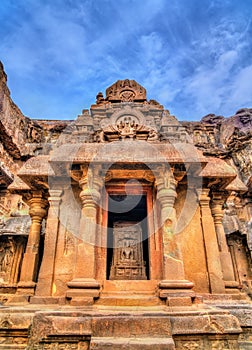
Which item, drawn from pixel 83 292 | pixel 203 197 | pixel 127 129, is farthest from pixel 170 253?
pixel 127 129

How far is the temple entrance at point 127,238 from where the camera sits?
5.46 m

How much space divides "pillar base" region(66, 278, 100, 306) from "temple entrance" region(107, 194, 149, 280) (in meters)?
1.53

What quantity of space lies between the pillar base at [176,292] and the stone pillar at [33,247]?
347cm

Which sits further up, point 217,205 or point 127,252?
point 217,205

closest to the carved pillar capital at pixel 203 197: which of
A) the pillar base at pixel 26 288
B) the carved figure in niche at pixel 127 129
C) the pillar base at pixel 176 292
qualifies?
the pillar base at pixel 176 292

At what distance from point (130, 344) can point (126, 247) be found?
2913mm

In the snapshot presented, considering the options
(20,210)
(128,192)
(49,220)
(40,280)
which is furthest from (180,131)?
(20,210)

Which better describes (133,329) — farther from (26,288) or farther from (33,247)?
(33,247)

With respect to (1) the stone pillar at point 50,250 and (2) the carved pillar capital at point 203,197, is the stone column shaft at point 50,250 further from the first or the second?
(2) the carved pillar capital at point 203,197

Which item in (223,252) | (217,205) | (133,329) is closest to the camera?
(133,329)

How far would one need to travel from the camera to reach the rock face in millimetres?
3174

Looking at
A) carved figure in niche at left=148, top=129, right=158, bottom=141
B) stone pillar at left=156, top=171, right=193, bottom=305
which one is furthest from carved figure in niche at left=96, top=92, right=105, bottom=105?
stone pillar at left=156, top=171, right=193, bottom=305

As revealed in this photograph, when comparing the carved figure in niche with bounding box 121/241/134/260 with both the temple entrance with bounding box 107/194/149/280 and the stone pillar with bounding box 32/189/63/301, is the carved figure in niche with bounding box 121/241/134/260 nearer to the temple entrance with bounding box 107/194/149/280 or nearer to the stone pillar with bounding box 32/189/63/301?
the temple entrance with bounding box 107/194/149/280

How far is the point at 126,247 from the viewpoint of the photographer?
5.74 metres
